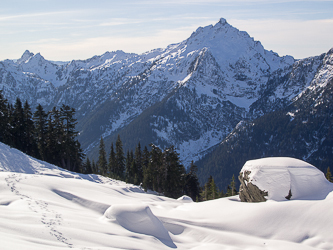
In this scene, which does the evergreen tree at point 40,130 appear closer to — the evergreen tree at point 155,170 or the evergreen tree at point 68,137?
the evergreen tree at point 68,137

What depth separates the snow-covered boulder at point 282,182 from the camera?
18811mm

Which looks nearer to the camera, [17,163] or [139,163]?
[17,163]

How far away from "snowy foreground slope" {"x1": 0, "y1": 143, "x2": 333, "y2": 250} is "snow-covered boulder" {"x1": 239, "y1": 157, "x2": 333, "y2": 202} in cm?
136

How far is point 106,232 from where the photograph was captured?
1248 centimetres

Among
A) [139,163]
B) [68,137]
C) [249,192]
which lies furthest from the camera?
[139,163]

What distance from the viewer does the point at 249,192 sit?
2078 cm

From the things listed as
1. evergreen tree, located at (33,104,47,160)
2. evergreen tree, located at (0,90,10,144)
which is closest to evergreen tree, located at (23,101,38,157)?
evergreen tree, located at (33,104,47,160)

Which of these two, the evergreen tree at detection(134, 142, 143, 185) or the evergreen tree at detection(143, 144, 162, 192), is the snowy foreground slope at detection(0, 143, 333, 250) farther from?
the evergreen tree at detection(134, 142, 143, 185)

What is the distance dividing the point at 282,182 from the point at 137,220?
1035 cm

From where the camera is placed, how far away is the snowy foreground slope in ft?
36.6

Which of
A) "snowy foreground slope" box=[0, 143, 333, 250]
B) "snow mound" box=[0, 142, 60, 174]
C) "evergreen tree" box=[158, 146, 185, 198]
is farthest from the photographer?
"evergreen tree" box=[158, 146, 185, 198]

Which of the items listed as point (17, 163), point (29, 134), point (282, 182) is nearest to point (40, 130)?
point (29, 134)

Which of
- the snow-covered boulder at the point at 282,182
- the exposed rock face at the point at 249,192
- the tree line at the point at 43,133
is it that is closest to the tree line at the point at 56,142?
the tree line at the point at 43,133

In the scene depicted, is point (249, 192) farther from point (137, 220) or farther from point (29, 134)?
point (29, 134)
